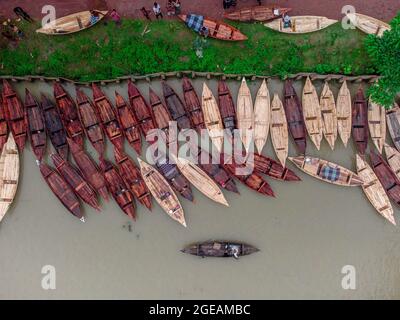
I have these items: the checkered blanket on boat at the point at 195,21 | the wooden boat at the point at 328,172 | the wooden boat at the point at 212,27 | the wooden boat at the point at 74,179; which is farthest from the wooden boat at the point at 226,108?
the wooden boat at the point at 74,179

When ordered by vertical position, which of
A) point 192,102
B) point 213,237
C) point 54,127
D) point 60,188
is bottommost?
point 213,237

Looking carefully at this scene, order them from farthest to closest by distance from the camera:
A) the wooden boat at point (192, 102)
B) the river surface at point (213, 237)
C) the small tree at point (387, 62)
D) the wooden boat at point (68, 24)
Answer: the river surface at point (213, 237) → the wooden boat at point (192, 102) → the wooden boat at point (68, 24) → the small tree at point (387, 62)

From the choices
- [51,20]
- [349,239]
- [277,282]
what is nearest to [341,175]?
[349,239]

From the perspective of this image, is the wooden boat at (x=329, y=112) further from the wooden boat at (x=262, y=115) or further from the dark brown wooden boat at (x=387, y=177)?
the wooden boat at (x=262, y=115)

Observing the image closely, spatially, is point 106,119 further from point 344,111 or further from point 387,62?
point 387,62

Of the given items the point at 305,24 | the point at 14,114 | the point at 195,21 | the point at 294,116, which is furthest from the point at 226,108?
the point at 14,114
